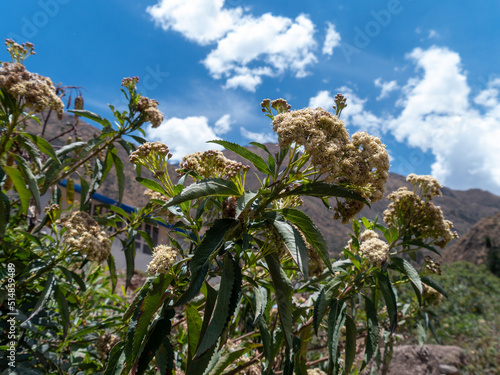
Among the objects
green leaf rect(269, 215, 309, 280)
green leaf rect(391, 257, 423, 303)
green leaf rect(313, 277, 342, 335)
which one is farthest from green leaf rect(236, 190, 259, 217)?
green leaf rect(391, 257, 423, 303)

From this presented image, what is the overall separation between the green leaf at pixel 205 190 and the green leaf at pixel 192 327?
0.67 meters

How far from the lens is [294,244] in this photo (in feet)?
4.39

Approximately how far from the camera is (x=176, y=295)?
68.3 inches

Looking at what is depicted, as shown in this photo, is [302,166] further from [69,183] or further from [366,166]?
[69,183]

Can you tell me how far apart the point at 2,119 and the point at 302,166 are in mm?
2015

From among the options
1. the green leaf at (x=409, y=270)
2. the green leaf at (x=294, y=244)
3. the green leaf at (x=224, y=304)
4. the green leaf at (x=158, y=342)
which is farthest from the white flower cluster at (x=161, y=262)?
the green leaf at (x=409, y=270)

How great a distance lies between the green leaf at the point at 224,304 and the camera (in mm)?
1294

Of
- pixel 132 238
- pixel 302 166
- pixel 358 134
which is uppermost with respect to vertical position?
pixel 358 134

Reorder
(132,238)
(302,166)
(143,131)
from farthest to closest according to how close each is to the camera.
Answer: (143,131) → (132,238) → (302,166)

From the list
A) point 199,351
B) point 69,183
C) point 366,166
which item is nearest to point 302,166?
point 366,166

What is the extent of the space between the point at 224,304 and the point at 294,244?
0.36 meters

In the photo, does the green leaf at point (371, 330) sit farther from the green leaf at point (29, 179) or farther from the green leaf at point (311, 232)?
the green leaf at point (29, 179)

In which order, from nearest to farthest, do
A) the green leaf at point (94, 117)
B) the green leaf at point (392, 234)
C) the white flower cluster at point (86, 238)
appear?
the white flower cluster at point (86, 238) → the green leaf at point (392, 234) → the green leaf at point (94, 117)

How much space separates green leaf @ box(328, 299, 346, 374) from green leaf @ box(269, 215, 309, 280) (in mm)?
811
